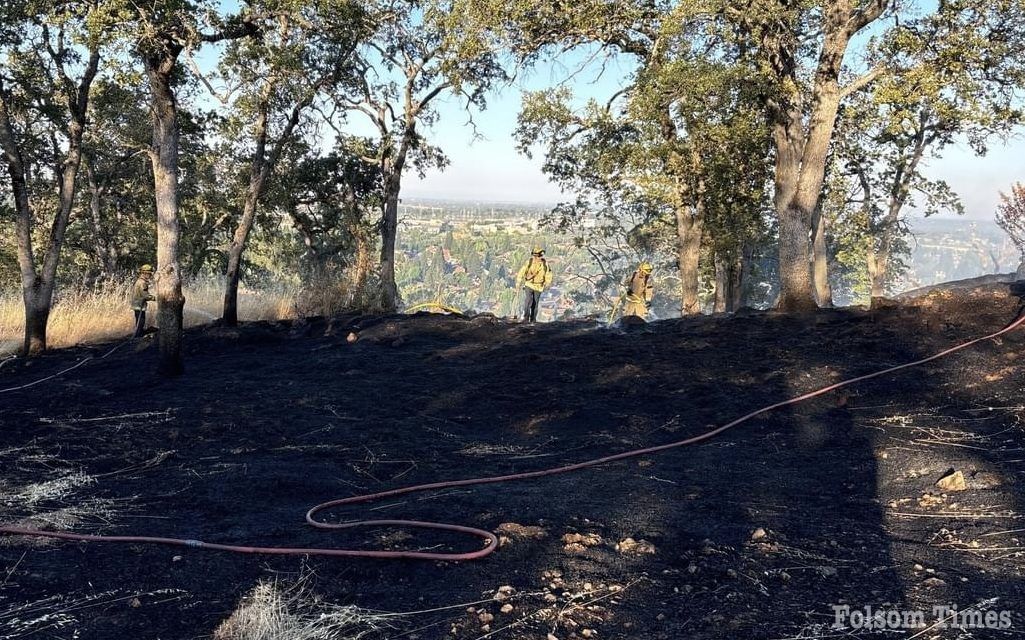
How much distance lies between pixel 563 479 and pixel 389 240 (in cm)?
1201

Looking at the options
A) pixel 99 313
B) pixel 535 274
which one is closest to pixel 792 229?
pixel 535 274

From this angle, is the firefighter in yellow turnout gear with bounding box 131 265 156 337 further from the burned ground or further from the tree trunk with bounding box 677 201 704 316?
the tree trunk with bounding box 677 201 704 316

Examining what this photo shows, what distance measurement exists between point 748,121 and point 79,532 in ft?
41.8

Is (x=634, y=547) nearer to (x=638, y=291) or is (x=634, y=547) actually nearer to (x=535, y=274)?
(x=535, y=274)

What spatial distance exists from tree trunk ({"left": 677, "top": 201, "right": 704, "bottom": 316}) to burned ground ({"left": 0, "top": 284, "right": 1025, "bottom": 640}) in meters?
6.78

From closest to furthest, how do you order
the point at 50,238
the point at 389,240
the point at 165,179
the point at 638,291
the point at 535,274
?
1. the point at 165,179
2. the point at 50,238
3. the point at 535,274
4. the point at 638,291
5. the point at 389,240

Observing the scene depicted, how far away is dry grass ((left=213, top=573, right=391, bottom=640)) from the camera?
2.63 m

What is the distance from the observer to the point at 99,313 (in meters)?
13.7

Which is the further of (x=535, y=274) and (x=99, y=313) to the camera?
(x=535, y=274)

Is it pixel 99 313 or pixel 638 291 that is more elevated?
pixel 638 291

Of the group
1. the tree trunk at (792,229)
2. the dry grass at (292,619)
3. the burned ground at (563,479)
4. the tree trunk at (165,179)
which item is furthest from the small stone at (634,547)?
the tree trunk at (792,229)

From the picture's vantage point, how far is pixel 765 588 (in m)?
3.06

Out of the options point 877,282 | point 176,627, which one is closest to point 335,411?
point 176,627

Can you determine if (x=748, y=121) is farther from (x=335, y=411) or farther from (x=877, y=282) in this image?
(x=877, y=282)
